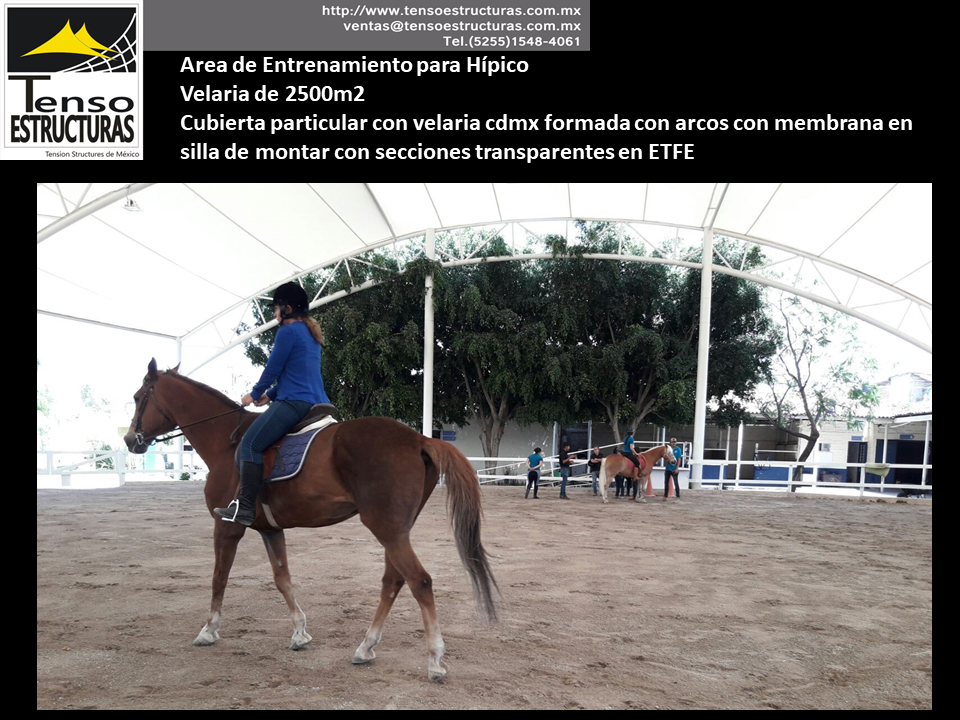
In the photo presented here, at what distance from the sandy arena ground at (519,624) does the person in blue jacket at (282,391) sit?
97 cm

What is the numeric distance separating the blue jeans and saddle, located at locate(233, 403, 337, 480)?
53 mm

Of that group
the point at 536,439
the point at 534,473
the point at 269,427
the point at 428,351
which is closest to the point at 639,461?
the point at 534,473

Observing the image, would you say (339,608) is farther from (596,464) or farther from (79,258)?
(79,258)

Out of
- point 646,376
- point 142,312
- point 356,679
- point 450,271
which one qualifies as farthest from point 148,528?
point 646,376

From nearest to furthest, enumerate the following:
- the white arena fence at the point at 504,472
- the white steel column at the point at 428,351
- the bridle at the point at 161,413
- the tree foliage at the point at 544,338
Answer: the bridle at the point at 161,413, the white arena fence at the point at 504,472, the white steel column at the point at 428,351, the tree foliage at the point at 544,338

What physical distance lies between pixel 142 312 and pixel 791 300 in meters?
21.9

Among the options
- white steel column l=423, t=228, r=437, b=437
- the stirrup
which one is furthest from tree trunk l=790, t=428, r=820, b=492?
the stirrup

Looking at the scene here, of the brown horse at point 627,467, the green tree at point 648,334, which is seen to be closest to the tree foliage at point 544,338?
the green tree at point 648,334

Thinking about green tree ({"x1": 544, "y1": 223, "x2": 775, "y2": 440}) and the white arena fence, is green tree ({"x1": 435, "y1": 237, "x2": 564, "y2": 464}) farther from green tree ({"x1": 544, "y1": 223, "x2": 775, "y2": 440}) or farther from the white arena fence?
the white arena fence

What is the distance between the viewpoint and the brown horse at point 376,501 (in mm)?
3623

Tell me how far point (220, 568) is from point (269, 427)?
1.04 metres

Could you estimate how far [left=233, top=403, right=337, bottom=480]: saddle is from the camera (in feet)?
12.7

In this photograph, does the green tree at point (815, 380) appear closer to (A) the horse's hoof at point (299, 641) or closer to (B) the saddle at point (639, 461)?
(B) the saddle at point (639, 461)

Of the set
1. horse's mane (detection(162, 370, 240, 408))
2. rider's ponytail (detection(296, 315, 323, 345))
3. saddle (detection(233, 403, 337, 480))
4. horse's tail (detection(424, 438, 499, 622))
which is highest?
rider's ponytail (detection(296, 315, 323, 345))
